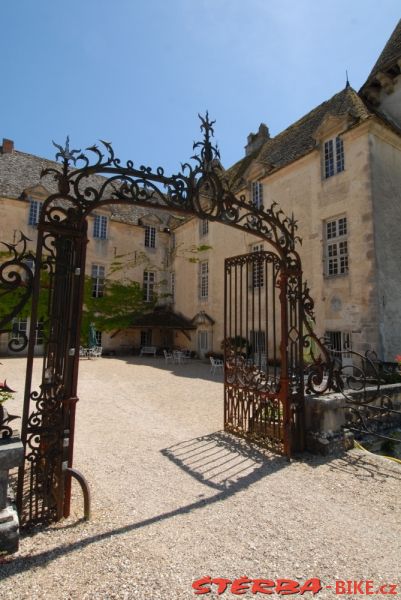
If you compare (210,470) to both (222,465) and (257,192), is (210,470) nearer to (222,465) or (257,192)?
(222,465)

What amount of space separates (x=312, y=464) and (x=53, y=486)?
3.05 metres

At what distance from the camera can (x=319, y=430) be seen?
15.2 ft

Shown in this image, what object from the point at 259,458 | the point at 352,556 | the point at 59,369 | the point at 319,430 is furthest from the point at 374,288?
the point at 59,369

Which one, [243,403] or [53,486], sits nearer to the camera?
[53,486]

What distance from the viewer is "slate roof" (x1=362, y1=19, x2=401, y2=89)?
13.4m

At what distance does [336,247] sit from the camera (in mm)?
12797

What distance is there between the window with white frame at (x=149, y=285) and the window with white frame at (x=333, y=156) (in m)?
13.8

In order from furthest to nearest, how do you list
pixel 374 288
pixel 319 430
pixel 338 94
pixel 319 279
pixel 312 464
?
pixel 338 94 < pixel 319 279 < pixel 374 288 < pixel 319 430 < pixel 312 464

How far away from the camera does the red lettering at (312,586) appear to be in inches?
86.6

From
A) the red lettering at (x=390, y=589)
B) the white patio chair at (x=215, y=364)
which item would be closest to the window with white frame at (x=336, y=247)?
the white patio chair at (x=215, y=364)

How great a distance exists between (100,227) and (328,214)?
14406 millimetres

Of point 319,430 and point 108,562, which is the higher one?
point 319,430

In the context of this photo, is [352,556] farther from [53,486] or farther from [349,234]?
[349,234]

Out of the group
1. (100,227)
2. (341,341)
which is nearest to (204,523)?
(341,341)
